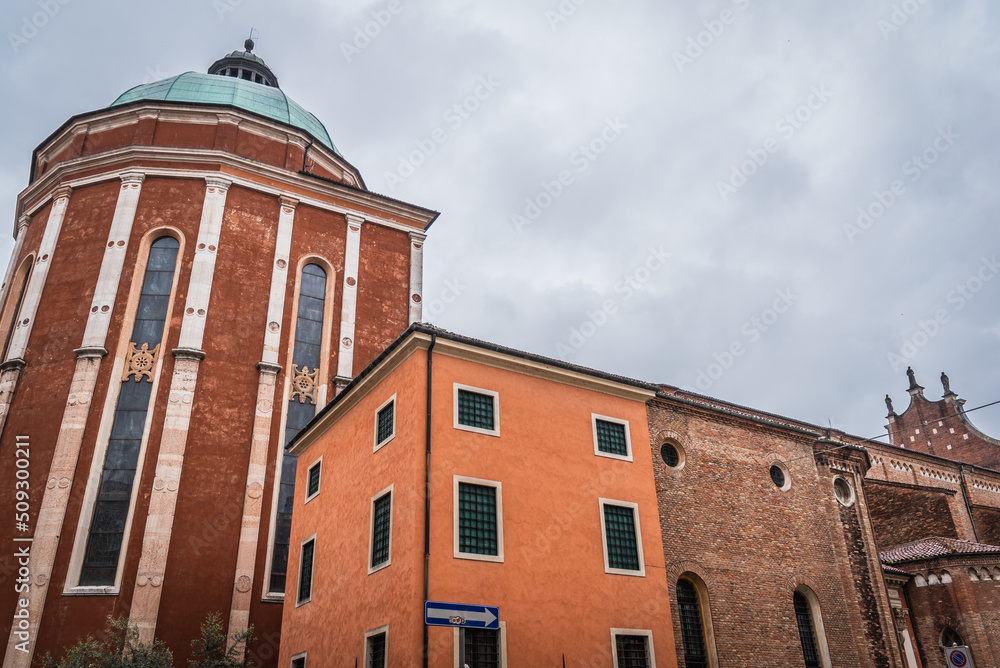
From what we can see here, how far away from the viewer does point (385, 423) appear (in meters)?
17.0

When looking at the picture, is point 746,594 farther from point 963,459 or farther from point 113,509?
point 963,459

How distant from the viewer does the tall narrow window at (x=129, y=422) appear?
2136cm

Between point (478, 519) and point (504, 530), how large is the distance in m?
0.61

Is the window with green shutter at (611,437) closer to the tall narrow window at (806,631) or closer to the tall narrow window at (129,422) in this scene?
the tall narrow window at (806,631)

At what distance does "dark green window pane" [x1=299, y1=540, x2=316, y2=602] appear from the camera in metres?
18.7

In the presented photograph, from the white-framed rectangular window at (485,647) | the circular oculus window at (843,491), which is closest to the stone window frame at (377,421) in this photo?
the white-framed rectangular window at (485,647)

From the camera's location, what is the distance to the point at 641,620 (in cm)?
1662

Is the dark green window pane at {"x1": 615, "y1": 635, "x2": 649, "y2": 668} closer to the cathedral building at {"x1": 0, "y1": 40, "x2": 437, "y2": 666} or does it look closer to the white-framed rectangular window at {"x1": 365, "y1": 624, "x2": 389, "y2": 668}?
the white-framed rectangular window at {"x1": 365, "y1": 624, "x2": 389, "y2": 668}

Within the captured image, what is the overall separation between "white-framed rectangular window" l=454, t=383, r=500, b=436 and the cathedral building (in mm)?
9393

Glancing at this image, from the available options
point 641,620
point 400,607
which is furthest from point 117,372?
point 641,620

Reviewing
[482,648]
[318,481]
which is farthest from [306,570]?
[482,648]

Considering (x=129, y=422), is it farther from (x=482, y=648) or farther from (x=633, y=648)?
(x=633, y=648)

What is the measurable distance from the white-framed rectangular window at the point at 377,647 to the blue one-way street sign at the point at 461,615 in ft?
4.08

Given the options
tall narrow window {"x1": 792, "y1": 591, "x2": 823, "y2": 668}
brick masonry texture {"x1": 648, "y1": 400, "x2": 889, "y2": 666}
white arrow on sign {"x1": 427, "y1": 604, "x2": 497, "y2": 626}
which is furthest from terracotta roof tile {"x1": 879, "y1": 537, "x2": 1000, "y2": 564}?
white arrow on sign {"x1": 427, "y1": 604, "x2": 497, "y2": 626}
